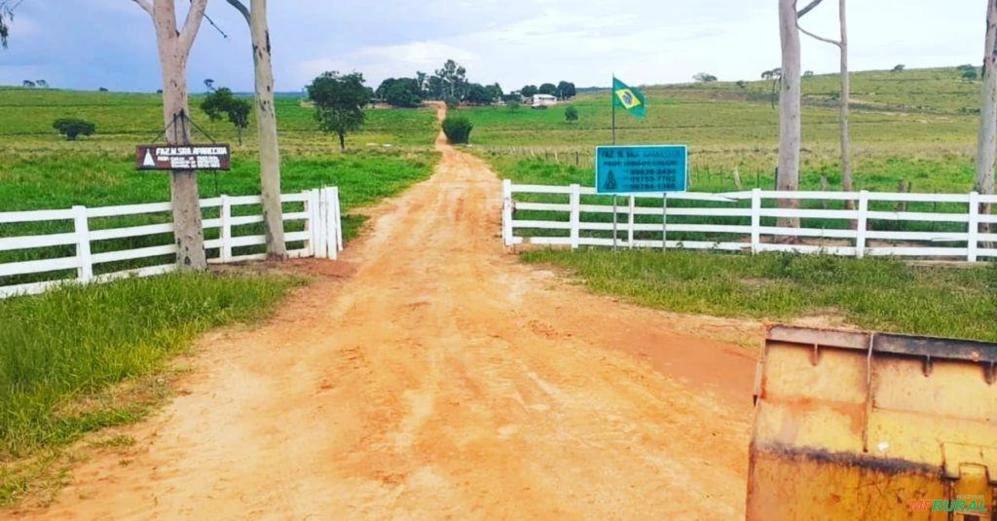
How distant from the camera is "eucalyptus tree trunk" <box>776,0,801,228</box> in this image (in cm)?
1427

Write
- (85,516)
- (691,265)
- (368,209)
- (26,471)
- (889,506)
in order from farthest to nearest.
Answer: (368,209)
(691,265)
(26,471)
(85,516)
(889,506)

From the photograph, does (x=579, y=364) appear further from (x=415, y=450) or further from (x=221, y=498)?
(x=221, y=498)

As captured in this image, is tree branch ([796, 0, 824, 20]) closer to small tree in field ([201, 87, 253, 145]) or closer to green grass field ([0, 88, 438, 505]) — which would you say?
green grass field ([0, 88, 438, 505])

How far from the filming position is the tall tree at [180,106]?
36.6 feet

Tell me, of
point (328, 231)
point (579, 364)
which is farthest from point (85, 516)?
point (328, 231)

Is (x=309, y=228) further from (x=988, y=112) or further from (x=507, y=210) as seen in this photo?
(x=988, y=112)

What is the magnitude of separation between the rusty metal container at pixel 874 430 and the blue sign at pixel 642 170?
31.6 feet

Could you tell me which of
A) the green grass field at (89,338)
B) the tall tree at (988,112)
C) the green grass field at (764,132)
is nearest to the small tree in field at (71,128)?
the green grass field at (764,132)

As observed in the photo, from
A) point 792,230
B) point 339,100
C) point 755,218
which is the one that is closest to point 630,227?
point 755,218

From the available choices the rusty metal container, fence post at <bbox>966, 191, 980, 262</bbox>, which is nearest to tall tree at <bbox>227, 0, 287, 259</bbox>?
the rusty metal container

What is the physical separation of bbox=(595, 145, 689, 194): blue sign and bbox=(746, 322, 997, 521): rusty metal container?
31.6ft

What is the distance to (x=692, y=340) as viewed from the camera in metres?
8.60

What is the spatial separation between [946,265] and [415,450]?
1146 centimetres

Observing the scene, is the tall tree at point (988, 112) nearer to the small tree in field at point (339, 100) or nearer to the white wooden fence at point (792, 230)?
the white wooden fence at point (792, 230)
